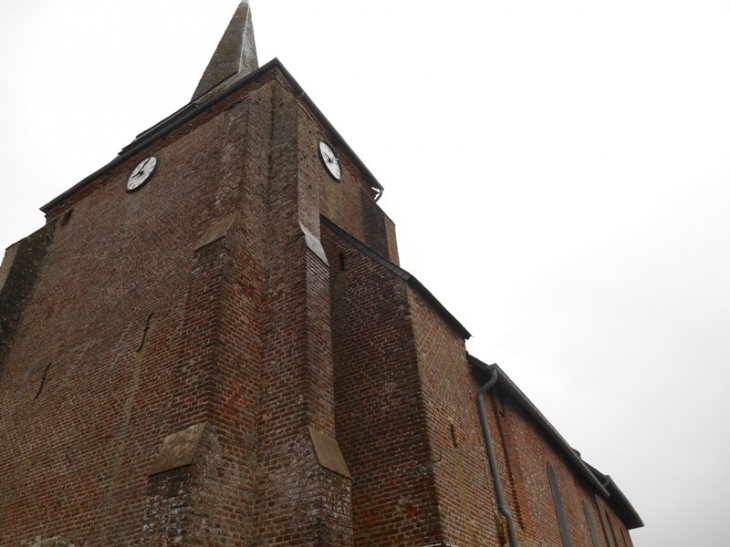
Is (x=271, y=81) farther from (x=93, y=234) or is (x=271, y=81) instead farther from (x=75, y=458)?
(x=75, y=458)

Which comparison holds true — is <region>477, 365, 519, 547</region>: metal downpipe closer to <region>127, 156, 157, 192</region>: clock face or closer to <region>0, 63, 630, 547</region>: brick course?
<region>0, 63, 630, 547</region>: brick course

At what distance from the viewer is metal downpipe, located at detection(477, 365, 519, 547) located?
8.73m

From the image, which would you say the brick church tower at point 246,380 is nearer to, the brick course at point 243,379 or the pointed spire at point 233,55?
the brick course at point 243,379

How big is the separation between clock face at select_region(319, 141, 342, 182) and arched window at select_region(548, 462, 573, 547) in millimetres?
8994

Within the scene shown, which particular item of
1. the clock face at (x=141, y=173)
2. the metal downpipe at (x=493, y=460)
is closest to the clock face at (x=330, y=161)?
the clock face at (x=141, y=173)

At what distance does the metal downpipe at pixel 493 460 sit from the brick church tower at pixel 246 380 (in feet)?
0.10

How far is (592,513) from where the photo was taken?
16.3 metres

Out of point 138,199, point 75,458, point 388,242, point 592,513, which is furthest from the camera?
point 592,513

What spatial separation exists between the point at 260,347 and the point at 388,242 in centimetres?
630

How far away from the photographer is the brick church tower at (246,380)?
6.83 m

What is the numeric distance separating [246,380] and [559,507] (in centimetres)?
921

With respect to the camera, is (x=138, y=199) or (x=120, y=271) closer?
(x=120, y=271)

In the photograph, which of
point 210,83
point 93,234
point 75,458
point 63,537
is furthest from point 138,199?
point 210,83

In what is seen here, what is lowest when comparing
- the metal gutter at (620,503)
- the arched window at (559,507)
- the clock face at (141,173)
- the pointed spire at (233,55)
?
the arched window at (559,507)
